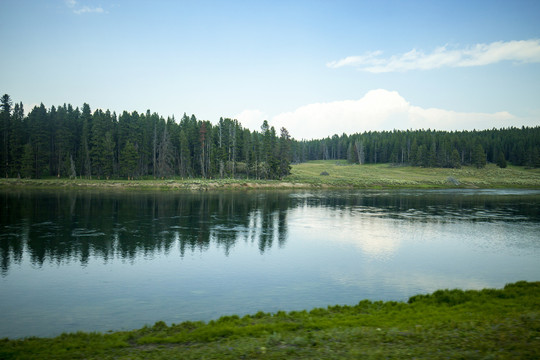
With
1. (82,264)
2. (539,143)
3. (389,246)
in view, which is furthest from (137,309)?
(539,143)

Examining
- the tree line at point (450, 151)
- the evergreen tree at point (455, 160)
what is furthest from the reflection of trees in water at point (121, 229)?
the tree line at point (450, 151)

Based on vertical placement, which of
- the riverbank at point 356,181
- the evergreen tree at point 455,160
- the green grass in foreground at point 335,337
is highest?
the evergreen tree at point 455,160

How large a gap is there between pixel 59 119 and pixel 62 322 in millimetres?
97417

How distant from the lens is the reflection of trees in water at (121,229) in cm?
2417

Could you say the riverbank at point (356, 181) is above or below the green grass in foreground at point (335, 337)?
above

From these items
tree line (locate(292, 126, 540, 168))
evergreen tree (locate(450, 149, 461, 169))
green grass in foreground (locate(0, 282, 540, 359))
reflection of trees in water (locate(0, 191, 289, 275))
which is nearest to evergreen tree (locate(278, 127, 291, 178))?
reflection of trees in water (locate(0, 191, 289, 275))

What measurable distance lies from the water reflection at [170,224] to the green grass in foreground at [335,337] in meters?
12.0

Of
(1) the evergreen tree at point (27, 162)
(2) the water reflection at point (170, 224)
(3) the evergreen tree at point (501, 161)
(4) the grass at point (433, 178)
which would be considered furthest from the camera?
(3) the evergreen tree at point (501, 161)

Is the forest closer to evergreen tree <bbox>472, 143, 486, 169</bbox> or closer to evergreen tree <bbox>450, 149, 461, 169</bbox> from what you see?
evergreen tree <bbox>450, 149, 461, 169</bbox>

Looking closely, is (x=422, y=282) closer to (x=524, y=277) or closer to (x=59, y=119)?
(x=524, y=277)

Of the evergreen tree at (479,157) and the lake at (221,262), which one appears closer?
the lake at (221,262)

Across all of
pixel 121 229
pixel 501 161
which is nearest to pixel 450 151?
pixel 501 161

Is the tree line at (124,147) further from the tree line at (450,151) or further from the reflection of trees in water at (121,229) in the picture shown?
the tree line at (450,151)

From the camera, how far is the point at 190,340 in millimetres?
10641
